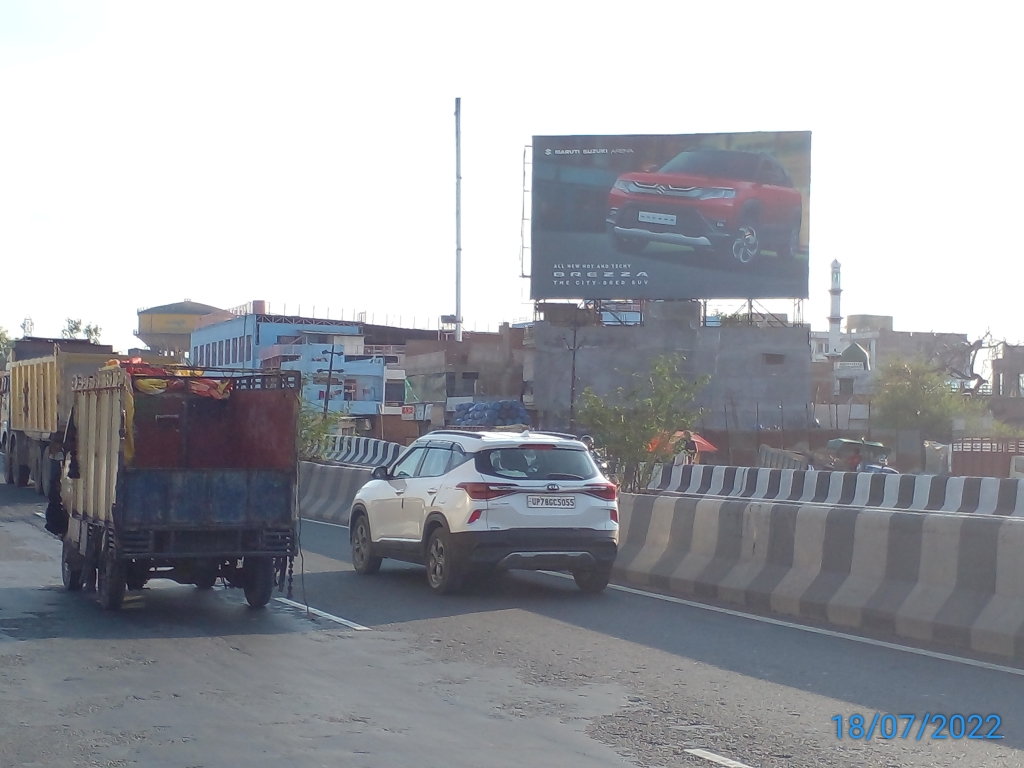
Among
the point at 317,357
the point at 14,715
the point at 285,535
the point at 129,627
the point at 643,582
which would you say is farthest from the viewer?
the point at 317,357

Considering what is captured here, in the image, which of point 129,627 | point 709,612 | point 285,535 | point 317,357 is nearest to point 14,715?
point 129,627

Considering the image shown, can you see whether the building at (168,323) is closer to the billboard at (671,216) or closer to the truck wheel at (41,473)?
the billboard at (671,216)

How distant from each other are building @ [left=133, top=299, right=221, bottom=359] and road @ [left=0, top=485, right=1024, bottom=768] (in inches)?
4422

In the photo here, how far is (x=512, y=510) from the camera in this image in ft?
39.9

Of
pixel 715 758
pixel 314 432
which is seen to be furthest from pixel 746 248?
pixel 715 758

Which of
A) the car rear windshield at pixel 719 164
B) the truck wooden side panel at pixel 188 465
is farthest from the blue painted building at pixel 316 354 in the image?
the truck wooden side panel at pixel 188 465

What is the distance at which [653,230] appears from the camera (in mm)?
47781

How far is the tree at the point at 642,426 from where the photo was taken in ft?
89.9

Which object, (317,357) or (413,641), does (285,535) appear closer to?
(413,641)

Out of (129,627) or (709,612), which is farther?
(709,612)

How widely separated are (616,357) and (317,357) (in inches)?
1293

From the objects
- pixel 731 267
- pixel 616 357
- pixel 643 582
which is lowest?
pixel 643 582

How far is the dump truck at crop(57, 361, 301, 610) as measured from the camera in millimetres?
11047
